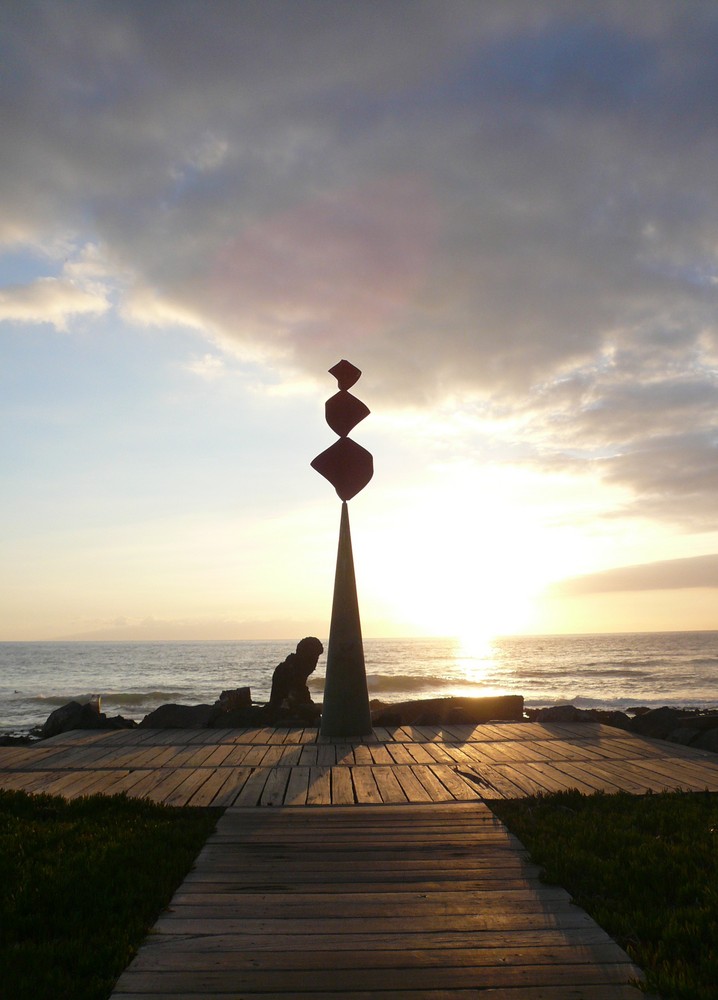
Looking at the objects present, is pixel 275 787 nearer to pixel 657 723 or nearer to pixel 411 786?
pixel 411 786

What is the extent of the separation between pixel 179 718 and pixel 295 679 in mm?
2427

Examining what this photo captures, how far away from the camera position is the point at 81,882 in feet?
12.2

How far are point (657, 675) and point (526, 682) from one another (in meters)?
11.6

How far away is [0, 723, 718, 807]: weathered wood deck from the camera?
19.1 feet

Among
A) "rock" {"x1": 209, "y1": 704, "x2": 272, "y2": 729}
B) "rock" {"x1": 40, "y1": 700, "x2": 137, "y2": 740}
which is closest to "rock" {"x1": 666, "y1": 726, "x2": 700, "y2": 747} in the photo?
"rock" {"x1": 209, "y1": 704, "x2": 272, "y2": 729}

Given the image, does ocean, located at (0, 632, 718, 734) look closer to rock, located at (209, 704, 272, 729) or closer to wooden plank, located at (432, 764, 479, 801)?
rock, located at (209, 704, 272, 729)

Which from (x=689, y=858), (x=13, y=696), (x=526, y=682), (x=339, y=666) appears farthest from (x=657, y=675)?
(x=689, y=858)

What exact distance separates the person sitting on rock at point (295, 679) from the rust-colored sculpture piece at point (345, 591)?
1802 millimetres

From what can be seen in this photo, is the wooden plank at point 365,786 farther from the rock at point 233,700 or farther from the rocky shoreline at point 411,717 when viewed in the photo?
the rock at point 233,700

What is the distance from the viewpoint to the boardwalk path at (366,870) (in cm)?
268

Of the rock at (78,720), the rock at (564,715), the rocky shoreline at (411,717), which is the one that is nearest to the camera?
the rocky shoreline at (411,717)

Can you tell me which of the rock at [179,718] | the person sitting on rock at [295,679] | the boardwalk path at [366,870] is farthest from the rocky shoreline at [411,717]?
the boardwalk path at [366,870]

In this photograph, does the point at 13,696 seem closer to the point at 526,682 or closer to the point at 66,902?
the point at 526,682

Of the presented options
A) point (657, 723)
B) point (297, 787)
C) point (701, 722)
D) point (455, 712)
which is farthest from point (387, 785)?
point (701, 722)
